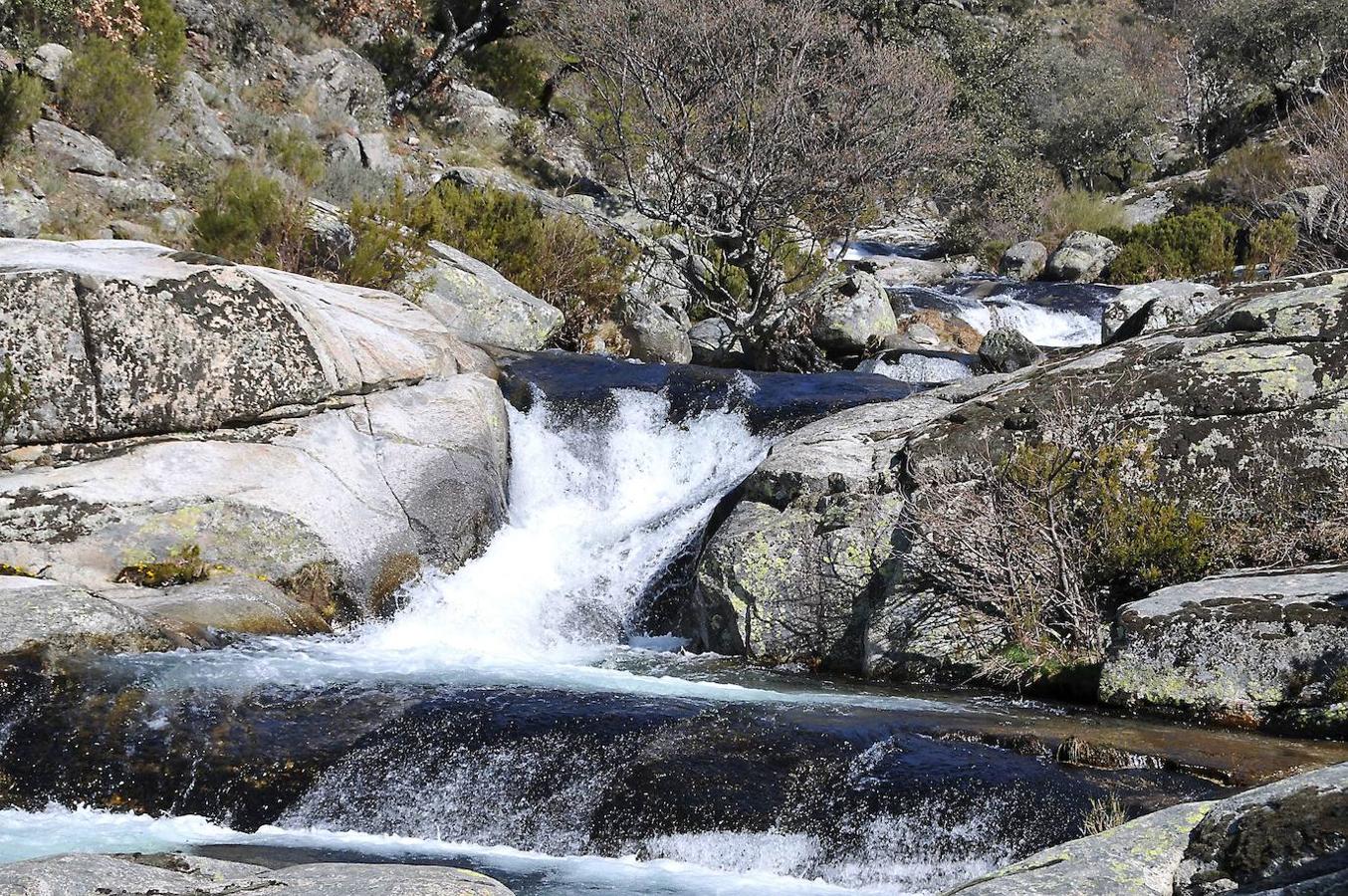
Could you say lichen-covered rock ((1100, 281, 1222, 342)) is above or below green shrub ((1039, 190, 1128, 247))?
below

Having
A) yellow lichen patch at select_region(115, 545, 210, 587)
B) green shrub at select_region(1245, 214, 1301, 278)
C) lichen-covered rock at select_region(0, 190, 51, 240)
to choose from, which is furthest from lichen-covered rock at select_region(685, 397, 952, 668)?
green shrub at select_region(1245, 214, 1301, 278)

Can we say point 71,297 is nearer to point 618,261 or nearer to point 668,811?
point 668,811

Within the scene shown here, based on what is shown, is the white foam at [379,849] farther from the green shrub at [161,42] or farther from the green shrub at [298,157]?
the green shrub at [161,42]

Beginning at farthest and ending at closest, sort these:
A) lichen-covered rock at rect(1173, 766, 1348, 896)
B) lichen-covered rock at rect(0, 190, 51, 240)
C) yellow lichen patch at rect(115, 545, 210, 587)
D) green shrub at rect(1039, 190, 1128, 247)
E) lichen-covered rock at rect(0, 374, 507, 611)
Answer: green shrub at rect(1039, 190, 1128, 247)
lichen-covered rock at rect(0, 190, 51, 240)
lichen-covered rock at rect(0, 374, 507, 611)
yellow lichen patch at rect(115, 545, 210, 587)
lichen-covered rock at rect(1173, 766, 1348, 896)

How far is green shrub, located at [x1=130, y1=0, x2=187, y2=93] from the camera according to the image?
819 inches

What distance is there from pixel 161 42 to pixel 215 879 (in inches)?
814

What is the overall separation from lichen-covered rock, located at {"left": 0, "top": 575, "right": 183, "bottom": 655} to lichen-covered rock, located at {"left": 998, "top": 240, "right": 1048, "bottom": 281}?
23.3 m

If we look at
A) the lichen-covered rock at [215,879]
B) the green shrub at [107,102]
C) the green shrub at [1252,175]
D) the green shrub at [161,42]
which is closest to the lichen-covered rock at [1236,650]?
the lichen-covered rock at [215,879]

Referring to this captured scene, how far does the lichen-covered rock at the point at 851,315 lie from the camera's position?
1853 centimetres

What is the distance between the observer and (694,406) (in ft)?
44.1

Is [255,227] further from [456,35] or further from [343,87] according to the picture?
[456,35]

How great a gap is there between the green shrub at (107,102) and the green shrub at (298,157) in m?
2.40

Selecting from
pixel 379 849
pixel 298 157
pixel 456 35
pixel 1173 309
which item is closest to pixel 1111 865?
pixel 379 849

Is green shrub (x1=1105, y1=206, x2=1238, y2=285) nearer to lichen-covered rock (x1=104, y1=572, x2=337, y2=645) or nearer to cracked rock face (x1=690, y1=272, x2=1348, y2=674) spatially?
cracked rock face (x1=690, y1=272, x2=1348, y2=674)
